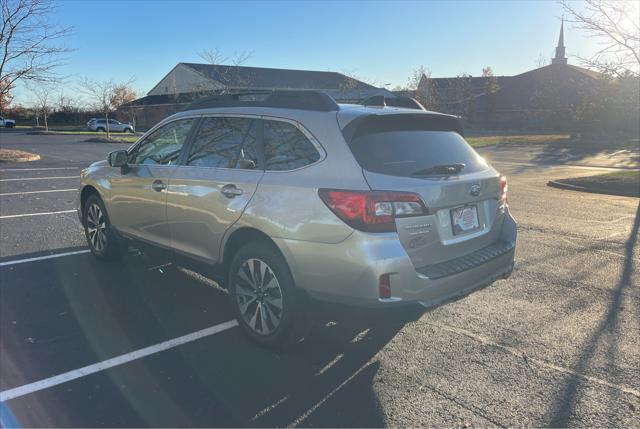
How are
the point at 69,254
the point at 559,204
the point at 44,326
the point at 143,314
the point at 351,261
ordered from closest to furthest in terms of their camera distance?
1. the point at 351,261
2. the point at 44,326
3. the point at 143,314
4. the point at 69,254
5. the point at 559,204

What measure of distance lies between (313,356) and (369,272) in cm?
101

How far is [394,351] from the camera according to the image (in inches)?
148

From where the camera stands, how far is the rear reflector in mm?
3064

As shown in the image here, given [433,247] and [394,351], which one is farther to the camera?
[394,351]

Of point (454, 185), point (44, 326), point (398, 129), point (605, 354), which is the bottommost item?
point (605, 354)

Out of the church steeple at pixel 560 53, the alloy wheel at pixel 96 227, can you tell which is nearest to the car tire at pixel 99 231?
the alloy wheel at pixel 96 227

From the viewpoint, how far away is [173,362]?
3.53m

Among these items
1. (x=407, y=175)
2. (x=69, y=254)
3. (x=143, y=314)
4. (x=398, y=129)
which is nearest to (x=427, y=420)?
(x=407, y=175)

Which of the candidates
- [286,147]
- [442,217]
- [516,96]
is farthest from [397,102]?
[516,96]

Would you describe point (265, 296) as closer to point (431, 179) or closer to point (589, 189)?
point (431, 179)

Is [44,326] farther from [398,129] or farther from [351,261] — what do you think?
[398,129]

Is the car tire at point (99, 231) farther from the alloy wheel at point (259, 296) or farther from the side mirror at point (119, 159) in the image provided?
the alloy wheel at point (259, 296)

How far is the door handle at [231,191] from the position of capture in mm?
3781

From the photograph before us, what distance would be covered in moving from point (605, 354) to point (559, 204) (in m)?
7.61
